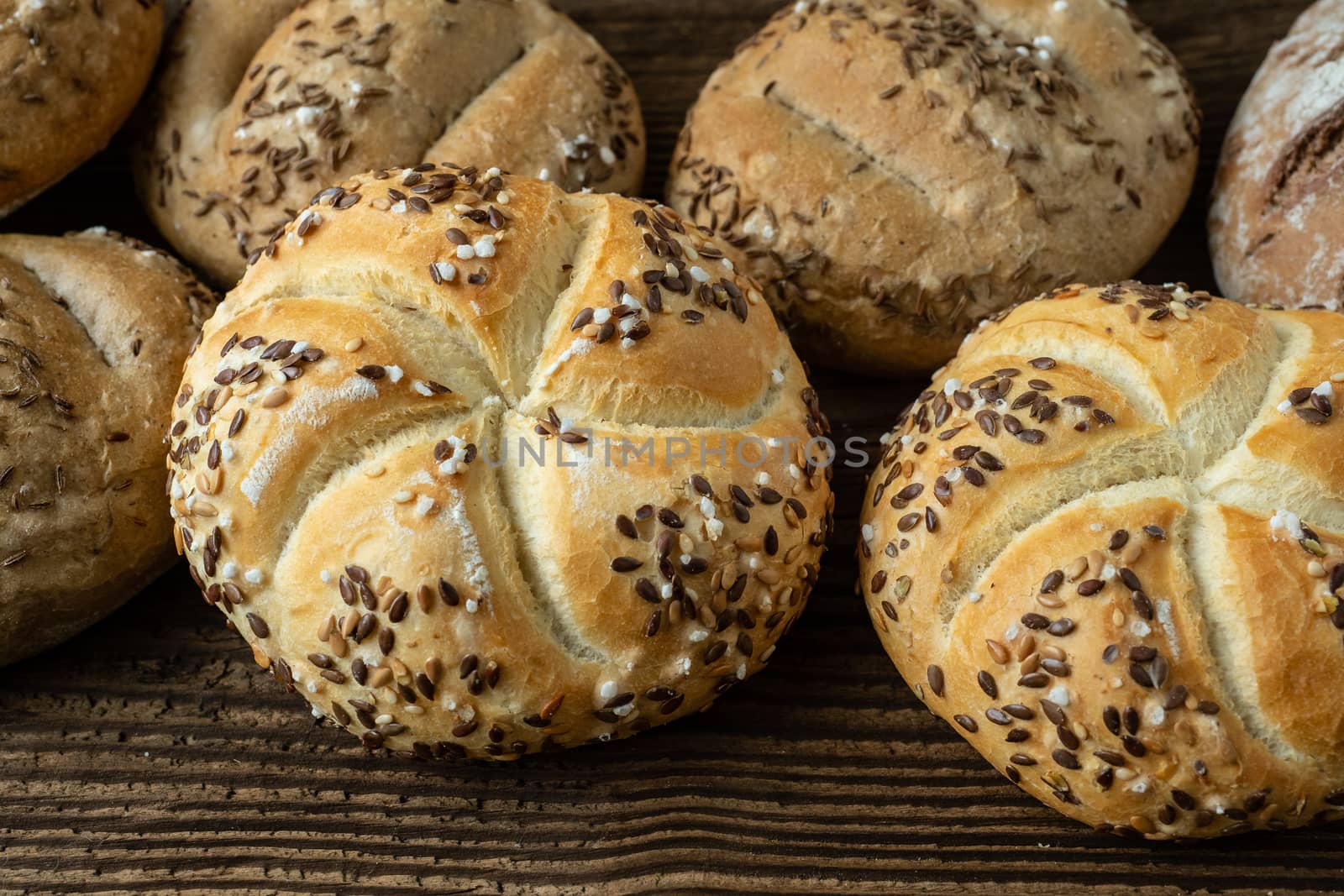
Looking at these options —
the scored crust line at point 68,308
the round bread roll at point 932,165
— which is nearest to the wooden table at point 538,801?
the scored crust line at point 68,308

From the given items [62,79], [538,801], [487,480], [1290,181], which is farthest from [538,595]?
[1290,181]

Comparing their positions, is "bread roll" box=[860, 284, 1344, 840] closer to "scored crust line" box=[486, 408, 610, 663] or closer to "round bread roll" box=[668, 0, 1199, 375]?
"round bread roll" box=[668, 0, 1199, 375]

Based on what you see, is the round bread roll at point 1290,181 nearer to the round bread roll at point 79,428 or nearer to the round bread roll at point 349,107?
the round bread roll at point 349,107

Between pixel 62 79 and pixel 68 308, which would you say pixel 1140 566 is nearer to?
pixel 68 308

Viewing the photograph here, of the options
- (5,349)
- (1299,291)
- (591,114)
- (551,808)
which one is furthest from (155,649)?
(1299,291)

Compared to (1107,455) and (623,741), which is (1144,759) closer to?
(1107,455)

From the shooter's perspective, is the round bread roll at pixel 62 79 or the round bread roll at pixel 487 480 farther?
the round bread roll at pixel 62 79
